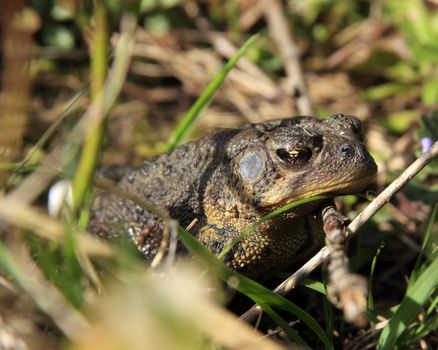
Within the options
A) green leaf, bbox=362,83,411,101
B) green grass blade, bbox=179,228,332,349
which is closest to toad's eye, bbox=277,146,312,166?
green grass blade, bbox=179,228,332,349

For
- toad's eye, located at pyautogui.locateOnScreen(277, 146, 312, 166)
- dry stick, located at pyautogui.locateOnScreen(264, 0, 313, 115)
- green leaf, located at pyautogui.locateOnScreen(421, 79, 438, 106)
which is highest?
dry stick, located at pyautogui.locateOnScreen(264, 0, 313, 115)

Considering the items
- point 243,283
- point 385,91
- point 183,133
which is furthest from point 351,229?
point 385,91

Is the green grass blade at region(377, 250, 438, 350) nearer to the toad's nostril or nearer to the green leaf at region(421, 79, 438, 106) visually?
the toad's nostril

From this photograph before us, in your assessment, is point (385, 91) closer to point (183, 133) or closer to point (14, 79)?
point (183, 133)

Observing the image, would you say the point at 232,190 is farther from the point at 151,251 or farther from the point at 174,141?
the point at 174,141

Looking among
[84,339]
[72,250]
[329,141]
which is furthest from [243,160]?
[84,339]

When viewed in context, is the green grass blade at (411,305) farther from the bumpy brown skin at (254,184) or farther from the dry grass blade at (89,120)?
the dry grass blade at (89,120)
